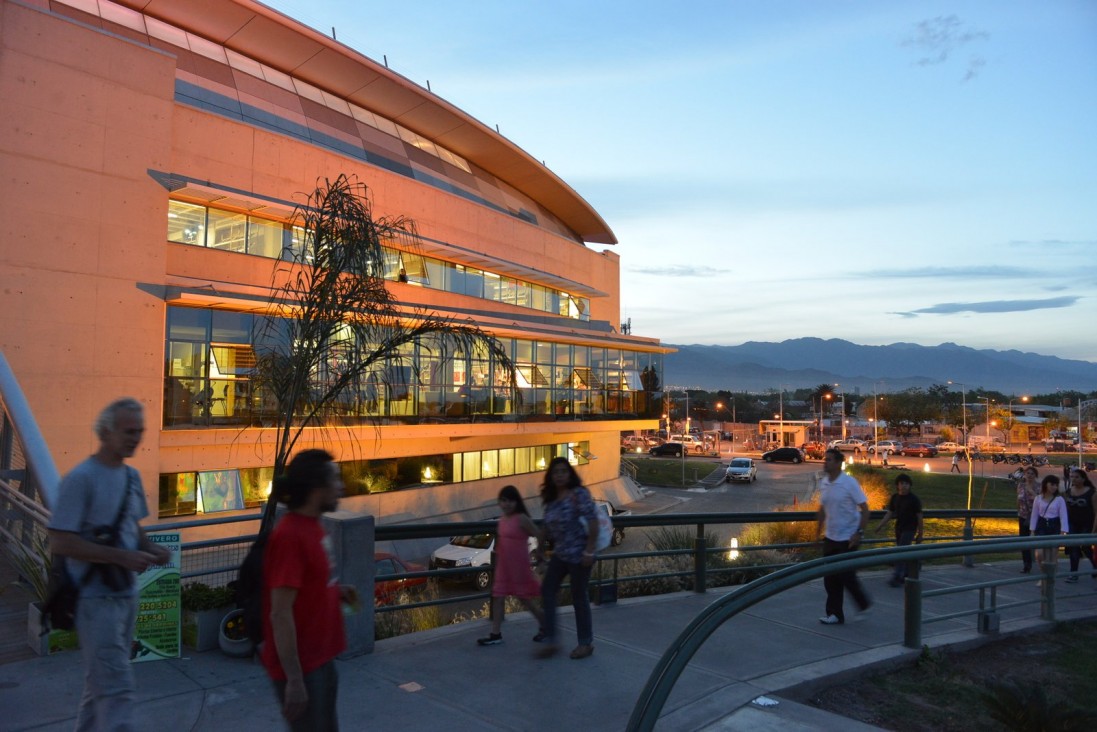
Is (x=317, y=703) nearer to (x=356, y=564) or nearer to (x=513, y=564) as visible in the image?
(x=356, y=564)

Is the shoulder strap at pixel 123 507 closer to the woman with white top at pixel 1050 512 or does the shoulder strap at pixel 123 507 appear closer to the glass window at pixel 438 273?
the woman with white top at pixel 1050 512

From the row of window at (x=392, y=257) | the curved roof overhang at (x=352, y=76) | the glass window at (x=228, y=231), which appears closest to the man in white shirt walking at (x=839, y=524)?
the row of window at (x=392, y=257)

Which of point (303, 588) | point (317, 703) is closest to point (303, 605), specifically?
point (303, 588)

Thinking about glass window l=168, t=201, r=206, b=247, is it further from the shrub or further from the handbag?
the handbag

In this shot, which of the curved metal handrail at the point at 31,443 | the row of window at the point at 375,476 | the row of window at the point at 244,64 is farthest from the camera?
the row of window at the point at 244,64

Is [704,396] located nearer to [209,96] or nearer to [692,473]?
[692,473]

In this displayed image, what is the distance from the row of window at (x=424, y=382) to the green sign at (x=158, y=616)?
317 cm

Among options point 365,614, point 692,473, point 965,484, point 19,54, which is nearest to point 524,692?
point 365,614

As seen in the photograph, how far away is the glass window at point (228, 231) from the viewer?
778 inches

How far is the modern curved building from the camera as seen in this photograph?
1571 centimetres

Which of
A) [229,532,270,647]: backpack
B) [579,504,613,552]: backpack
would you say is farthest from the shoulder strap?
[579,504,613,552]: backpack

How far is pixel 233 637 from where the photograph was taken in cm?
611

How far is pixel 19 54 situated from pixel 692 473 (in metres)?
47.7

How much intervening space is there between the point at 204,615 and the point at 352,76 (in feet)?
88.6
